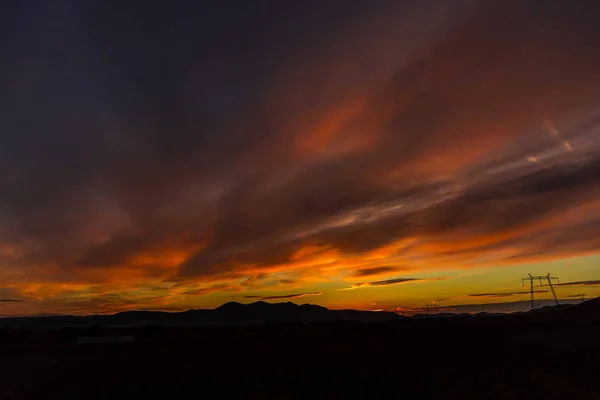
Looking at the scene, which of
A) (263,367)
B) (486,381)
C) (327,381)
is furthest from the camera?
(263,367)

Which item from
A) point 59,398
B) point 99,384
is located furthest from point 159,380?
point 59,398

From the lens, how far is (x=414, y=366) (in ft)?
119

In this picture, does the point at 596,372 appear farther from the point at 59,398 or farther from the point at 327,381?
the point at 59,398

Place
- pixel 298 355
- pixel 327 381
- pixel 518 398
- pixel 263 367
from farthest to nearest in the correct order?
pixel 298 355 < pixel 263 367 < pixel 327 381 < pixel 518 398

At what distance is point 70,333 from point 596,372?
11321cm

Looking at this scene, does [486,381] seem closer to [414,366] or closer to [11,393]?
[414,366]

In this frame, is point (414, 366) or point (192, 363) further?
point (192, 363)

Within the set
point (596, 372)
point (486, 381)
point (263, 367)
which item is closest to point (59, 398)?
point (263, 367)

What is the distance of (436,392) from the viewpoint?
85.1ft

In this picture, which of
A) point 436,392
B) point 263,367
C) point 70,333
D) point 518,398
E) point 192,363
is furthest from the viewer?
point 70,333

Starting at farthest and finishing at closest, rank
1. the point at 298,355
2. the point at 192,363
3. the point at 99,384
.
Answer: the point at 298,355
the point at 192,363
the point at 99,384

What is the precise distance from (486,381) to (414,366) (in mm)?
8567

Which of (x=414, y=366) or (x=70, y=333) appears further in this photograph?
(x=70, y=333)

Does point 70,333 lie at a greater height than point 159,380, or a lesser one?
greater
